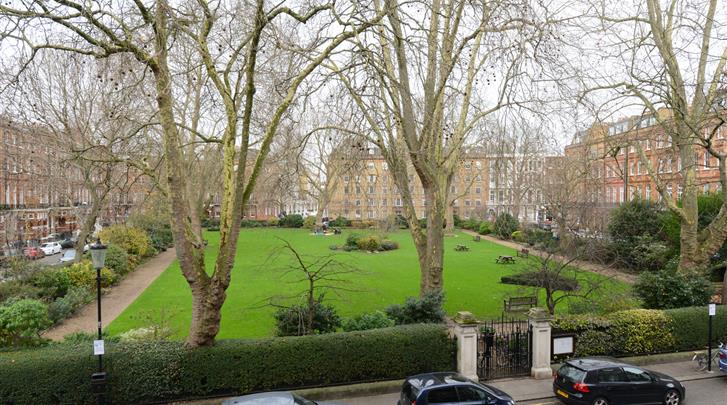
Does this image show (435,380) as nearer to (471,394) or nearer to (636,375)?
(471,394)

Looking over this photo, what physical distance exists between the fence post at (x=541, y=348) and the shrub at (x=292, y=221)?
5959 cm

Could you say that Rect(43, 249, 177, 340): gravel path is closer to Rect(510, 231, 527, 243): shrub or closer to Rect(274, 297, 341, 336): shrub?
Rect(274, 297, 341, 336): shrub

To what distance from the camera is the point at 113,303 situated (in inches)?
870

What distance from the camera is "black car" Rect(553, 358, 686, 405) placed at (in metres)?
10.9

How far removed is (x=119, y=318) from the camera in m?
19.1

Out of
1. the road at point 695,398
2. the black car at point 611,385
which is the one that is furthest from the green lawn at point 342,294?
the black car at point 611,385

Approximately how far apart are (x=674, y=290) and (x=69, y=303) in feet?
79.9

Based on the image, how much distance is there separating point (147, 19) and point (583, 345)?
14.5m

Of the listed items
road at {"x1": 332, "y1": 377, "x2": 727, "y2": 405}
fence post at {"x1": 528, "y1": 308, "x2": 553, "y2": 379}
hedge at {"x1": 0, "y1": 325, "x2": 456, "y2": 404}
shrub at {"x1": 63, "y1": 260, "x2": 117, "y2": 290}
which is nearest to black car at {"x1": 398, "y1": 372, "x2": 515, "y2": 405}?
road at {"x1": 332, "y1": 377, "x2": 727, "y2": 405}

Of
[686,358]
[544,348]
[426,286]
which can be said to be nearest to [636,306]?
[686,358]

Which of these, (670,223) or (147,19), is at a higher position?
(147,19)

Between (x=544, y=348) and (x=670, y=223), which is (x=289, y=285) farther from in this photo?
(x=670, y=223)

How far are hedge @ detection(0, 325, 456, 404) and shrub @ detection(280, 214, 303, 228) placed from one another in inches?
2325

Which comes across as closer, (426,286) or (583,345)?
(583,345)
